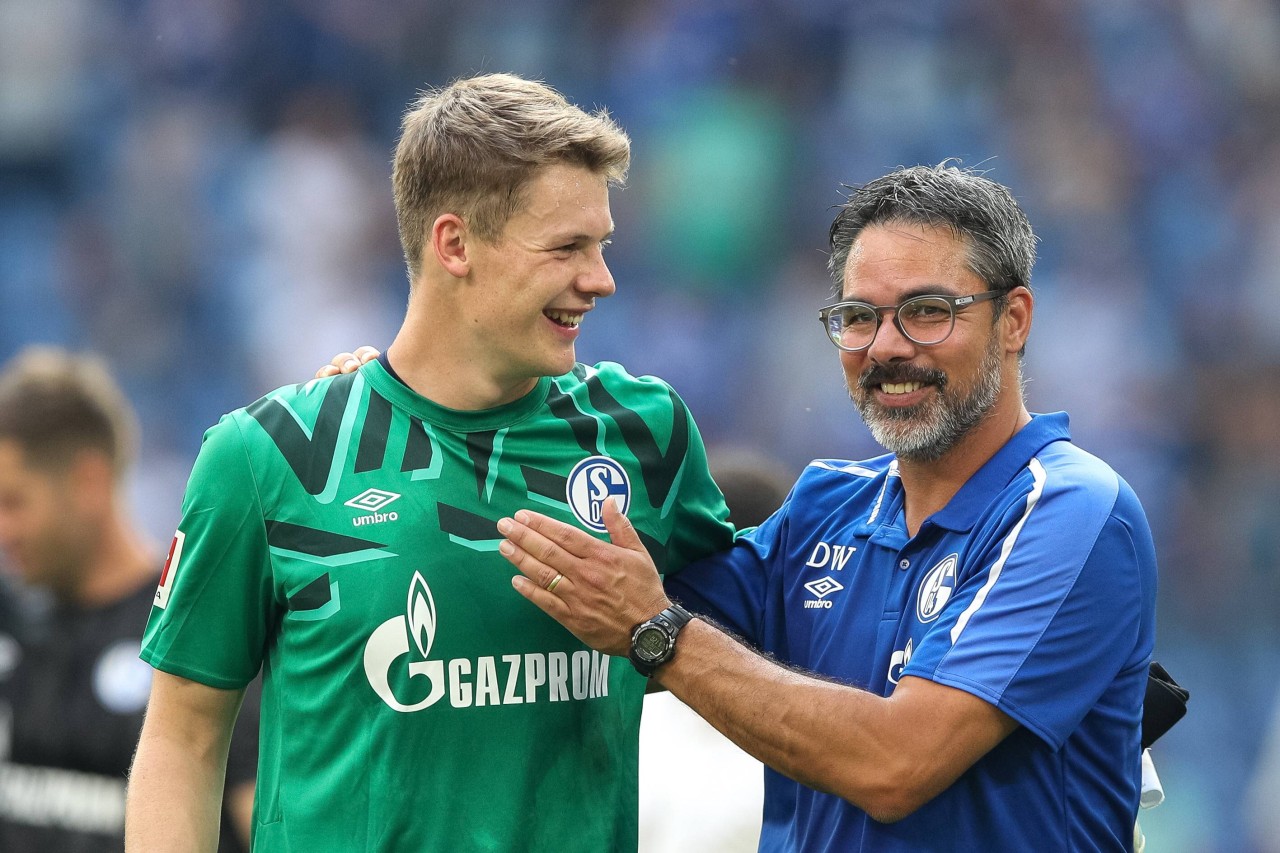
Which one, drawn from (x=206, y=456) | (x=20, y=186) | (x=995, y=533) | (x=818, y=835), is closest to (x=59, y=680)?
(x=206, y=456)

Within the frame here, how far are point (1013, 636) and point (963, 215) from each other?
3.10ft

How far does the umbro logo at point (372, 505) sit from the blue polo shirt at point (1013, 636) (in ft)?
3.25

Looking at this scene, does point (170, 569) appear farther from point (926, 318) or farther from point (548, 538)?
point (926, 318)

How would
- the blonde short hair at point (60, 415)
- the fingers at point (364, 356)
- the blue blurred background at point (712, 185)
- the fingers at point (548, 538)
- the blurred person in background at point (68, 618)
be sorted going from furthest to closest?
the blue blurred background at point (712, 185) → the blonde short hair at point (60, 415) → the blurred person in background at point (68, 618) → the fingers at point (364, 356) → the fingers at point (548, 538)

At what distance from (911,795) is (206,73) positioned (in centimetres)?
967

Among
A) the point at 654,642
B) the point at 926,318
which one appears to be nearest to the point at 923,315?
the point at 926,318

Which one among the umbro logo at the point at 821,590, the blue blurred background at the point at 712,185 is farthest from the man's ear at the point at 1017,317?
the blue blurred background at the point at 712,185

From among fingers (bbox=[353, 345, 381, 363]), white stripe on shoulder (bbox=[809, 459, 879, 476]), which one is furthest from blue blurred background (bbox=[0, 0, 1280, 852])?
fingers (bbox=[353, 345, 381, 363])

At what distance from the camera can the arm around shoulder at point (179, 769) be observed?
309 cm

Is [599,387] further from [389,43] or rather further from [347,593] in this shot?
[389,43]

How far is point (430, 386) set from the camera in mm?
3260

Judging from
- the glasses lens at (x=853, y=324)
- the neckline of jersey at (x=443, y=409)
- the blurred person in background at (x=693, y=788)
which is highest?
the glasses lens at (x=853, y=324)

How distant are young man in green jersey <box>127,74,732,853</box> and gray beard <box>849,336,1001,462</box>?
0.61m

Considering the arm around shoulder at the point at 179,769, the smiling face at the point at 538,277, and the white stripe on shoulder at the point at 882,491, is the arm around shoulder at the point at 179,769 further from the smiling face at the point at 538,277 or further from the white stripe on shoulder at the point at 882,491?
the white stripe on shoulder at the point at 882,491
